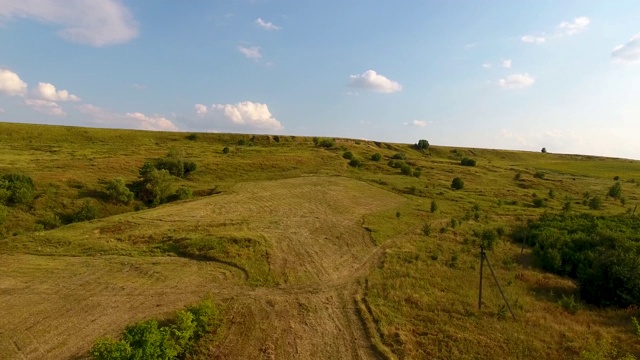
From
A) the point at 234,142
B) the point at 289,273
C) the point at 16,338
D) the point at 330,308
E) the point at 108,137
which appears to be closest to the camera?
the point at 16,338

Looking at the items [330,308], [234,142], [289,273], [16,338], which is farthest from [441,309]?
[234,142]

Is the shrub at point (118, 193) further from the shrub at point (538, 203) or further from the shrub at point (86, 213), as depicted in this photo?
the shrub at point (538, 203)

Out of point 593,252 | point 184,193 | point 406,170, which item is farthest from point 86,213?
point 406,170

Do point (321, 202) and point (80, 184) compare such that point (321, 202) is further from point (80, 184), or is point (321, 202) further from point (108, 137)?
point (108, 137)

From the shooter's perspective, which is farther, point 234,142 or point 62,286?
point 234,142

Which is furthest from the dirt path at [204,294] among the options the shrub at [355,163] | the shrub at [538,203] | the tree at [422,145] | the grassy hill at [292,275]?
the tree at [422,145]

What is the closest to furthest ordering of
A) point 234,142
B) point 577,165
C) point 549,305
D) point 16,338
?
point 16,338, point 549,305, point 234,142, point 577,165
